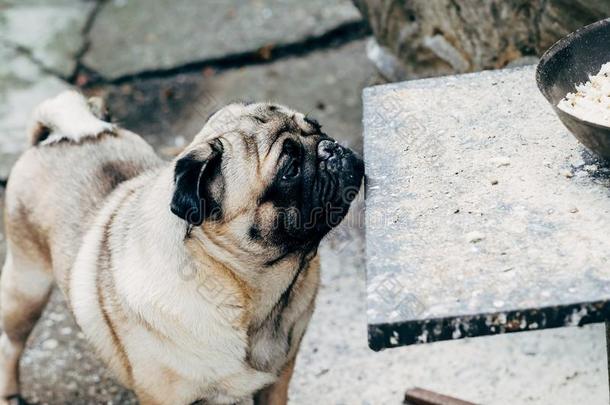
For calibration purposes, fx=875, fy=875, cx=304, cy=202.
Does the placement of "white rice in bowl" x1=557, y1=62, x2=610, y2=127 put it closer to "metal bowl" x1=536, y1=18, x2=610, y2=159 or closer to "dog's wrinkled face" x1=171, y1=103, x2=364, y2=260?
"metal bowl" x1=536, y1=18, x2=610, y2=159

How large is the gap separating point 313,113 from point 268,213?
3.31 metres

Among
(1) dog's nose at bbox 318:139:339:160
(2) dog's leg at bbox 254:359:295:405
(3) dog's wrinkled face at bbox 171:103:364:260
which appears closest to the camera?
(3) dog's wrinkled face at bbox 171:103:364:260

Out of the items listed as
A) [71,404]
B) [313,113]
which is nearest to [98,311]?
[71,404]

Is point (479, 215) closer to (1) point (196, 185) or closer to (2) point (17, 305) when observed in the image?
(1) point (196, 185)

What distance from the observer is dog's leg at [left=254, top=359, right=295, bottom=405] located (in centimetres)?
354

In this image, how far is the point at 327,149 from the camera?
10.2 feet

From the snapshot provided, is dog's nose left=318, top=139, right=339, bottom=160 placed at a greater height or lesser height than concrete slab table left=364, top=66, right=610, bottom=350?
lesser

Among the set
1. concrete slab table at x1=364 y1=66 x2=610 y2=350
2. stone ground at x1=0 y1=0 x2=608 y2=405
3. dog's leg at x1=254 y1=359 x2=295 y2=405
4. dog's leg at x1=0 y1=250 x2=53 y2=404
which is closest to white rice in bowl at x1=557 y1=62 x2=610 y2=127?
concrete slab table at x1=364 y1=66 x2=610 y2=350

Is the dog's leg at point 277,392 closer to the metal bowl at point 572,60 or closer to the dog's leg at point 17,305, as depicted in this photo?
the dog's leg at point 17,305

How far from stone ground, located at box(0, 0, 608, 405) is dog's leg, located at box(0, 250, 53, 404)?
0.19m

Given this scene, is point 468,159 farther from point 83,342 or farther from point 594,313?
point 83,342

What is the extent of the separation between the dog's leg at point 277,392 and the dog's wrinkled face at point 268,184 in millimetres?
679

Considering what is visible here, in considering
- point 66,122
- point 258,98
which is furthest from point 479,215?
point 258,98

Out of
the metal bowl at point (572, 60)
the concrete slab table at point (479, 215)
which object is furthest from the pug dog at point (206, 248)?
the metal bowl at point (572, 60)
